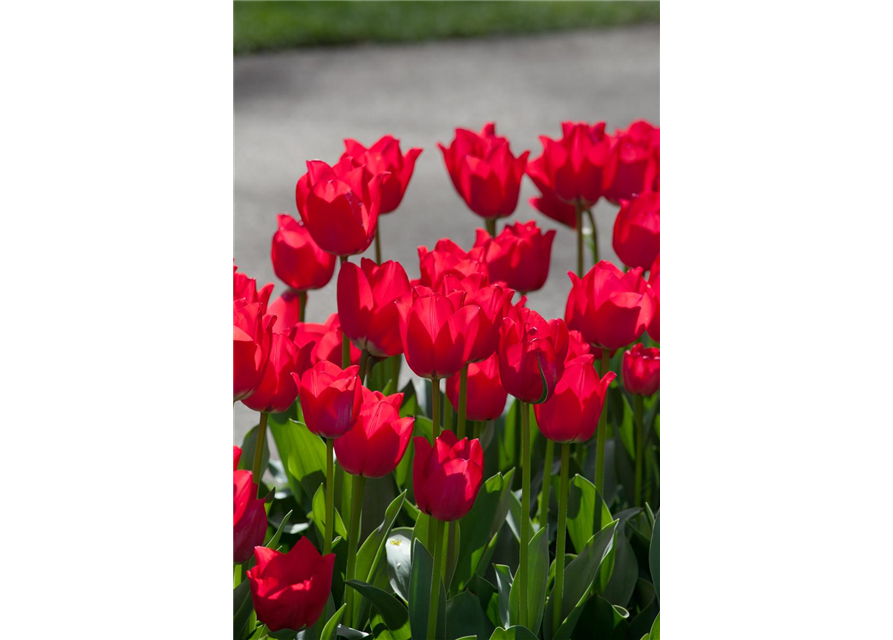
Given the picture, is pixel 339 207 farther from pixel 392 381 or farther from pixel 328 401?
pixel 392 381

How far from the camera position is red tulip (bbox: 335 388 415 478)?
0.88m

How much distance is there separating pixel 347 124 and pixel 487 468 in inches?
182

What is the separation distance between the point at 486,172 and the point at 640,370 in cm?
34

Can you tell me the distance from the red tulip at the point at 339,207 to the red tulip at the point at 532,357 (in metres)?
0.17

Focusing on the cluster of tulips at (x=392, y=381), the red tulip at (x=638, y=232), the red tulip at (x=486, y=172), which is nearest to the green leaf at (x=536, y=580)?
the cluster of tulips at (x=392, y=381)

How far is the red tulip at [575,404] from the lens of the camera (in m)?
0.92

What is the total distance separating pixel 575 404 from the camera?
0.92 metres

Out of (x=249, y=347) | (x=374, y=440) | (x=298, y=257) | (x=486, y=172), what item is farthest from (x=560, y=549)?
(x=486, y=172)

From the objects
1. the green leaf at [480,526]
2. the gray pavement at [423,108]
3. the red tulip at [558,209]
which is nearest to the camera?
the green leaf at [480,526]

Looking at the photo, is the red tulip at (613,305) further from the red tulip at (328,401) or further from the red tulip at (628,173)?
the red tulip at (628,173)

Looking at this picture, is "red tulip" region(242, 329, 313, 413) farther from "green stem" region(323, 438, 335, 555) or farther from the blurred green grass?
the blurred green grass

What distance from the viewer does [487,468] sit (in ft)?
4.13
